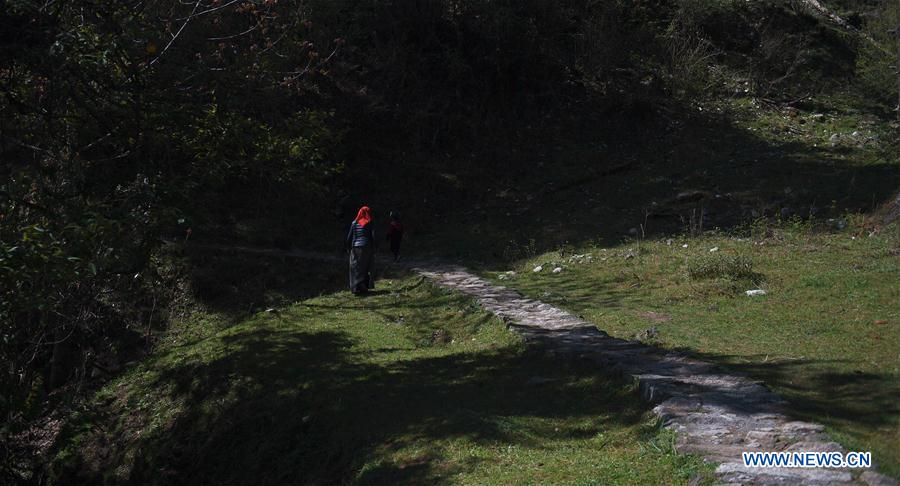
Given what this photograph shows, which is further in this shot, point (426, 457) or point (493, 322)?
point (493, 322)

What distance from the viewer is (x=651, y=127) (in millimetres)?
24016

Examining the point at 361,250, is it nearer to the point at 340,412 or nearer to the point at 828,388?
the point at 340,412

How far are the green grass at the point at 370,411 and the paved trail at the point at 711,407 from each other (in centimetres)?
19

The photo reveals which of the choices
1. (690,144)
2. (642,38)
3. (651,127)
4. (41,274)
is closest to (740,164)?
(690,144)

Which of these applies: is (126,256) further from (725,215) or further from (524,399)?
(725,215)

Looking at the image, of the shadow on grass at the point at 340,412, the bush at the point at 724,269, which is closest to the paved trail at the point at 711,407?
the shadow on grass at the point at 340,412

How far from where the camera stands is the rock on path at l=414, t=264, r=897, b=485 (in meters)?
4.79

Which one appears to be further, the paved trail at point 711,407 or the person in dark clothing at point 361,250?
the person in dark clothing at point 361,250

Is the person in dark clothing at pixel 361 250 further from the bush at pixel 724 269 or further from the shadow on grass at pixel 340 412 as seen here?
the bush at pixel 724 269

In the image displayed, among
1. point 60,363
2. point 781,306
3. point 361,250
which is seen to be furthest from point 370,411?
point 60,363

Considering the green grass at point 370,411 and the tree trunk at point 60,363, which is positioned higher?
the green grass at point 370,411

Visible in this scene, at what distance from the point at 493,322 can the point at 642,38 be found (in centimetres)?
1772

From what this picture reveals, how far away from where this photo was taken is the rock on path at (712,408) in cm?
479

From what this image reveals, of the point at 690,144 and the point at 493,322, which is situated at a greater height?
the point at 690,144
